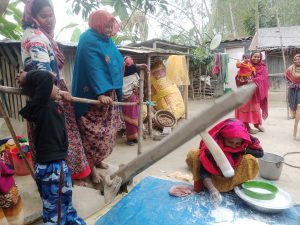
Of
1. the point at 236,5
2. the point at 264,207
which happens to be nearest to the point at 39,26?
the point at 264,207

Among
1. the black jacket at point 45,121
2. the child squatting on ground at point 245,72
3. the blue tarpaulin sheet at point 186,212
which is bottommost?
the blue tarpaulin sheet at point 186,212

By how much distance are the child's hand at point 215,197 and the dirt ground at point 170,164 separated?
2.68 feet

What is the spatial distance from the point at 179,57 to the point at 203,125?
7.06 metres

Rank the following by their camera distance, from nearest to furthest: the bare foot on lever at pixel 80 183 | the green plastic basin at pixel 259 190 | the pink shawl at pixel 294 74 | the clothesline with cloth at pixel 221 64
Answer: the green plastic basin at pixel 259 190 → the bare foot on lever at pixel 80 183 → the pink shawl at pixel 294 74 → the clothesline with cloth at pixel 221 64

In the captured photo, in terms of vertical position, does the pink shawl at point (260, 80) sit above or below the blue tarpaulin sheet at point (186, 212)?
above

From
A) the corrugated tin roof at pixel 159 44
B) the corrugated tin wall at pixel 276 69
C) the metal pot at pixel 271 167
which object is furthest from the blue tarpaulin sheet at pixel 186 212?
the corrugated tin wall at pixel 276 69

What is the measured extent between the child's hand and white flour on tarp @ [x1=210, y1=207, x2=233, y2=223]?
1.8 inches

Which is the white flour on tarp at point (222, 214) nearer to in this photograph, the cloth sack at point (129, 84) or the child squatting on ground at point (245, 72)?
the cloth sack at point (129, 84)

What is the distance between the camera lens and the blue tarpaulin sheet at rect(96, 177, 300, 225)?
2.02m

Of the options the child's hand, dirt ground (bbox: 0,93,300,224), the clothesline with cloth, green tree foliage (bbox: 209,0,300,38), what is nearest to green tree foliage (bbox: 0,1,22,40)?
dirt ground (bbox: 0,93,300,224)

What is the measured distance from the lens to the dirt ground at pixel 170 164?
2.84 metres

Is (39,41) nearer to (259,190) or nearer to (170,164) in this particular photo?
(259,190)

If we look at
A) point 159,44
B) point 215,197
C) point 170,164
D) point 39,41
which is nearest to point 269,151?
point 170,164

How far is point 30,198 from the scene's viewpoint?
282cm
